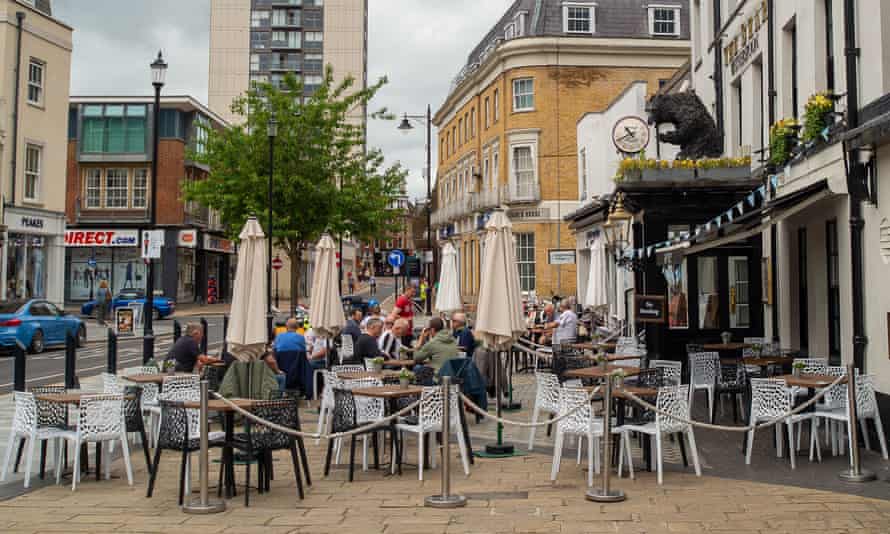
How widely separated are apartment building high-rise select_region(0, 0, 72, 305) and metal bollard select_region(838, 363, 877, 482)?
1104 inches

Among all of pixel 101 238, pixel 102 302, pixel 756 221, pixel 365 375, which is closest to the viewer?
pixel 365 375

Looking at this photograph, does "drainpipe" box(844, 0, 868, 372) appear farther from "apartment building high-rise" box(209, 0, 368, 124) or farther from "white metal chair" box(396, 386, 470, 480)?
"apartment building high-rise" box(209, 0, 368, 124)

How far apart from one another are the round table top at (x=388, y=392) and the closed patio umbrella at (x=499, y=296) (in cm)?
136

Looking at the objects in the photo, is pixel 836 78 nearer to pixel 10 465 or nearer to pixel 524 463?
pixel 524 463

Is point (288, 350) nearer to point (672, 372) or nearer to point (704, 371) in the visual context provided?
point (672, 372)

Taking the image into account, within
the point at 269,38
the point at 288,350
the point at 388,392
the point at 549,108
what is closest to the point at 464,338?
the point at 288,350

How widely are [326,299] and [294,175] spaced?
1414cm

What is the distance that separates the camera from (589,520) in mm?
7047

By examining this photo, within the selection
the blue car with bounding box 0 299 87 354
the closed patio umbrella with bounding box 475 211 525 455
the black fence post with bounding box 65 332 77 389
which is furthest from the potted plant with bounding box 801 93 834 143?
the blue car with bounding box 0 299 87 354

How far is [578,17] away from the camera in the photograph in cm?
4128

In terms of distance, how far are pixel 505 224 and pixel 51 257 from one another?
2708cm

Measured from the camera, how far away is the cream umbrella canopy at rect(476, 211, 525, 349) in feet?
34.0

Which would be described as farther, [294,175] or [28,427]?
[294,175]

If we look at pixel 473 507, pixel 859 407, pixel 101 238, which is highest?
pixel 101 238
